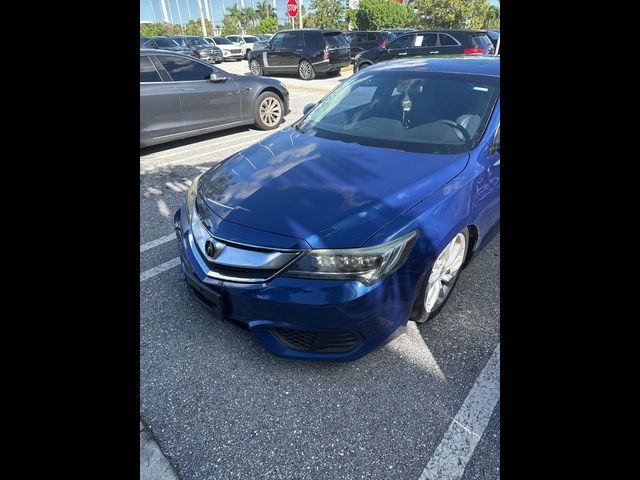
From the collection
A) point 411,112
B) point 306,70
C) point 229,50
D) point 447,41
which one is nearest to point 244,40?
point 229,50

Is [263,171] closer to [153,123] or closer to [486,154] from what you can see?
[486,154]

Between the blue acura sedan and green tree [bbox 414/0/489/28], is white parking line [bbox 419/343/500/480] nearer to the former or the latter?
the blue acura sedan

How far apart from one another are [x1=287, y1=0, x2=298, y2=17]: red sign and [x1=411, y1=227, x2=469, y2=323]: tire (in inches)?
1167

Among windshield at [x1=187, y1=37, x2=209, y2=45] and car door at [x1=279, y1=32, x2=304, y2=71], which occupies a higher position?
windshield at [x1=187, y1=37, x2=209, y2=45]

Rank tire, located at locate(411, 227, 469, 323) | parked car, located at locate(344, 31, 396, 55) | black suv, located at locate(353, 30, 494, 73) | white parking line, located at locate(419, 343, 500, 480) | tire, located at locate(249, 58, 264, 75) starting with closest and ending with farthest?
white parking line, located at locate(419, 343, 500, 480) → tire, located at locate(411, 227, 469, 323) → black suv, located at locate(353, 30, 494, 73) → tire, located at locate(249, 58, 264, 75) → parked car, located at locate(344, 31, 396, 55)

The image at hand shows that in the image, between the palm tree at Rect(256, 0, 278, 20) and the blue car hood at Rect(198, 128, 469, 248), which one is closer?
the blue car hood at Rect(198, 128, 469, 248)

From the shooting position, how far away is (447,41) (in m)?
11.9

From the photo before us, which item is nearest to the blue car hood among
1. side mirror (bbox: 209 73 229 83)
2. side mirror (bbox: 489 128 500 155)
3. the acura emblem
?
the acura emblem

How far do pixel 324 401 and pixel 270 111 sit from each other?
6.79 m

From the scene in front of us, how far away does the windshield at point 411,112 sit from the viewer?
2.69 meters

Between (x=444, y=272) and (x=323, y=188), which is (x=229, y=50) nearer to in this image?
(x=323, y=188)

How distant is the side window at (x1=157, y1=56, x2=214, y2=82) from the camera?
6270mm

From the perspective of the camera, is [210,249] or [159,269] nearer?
[210,249]
